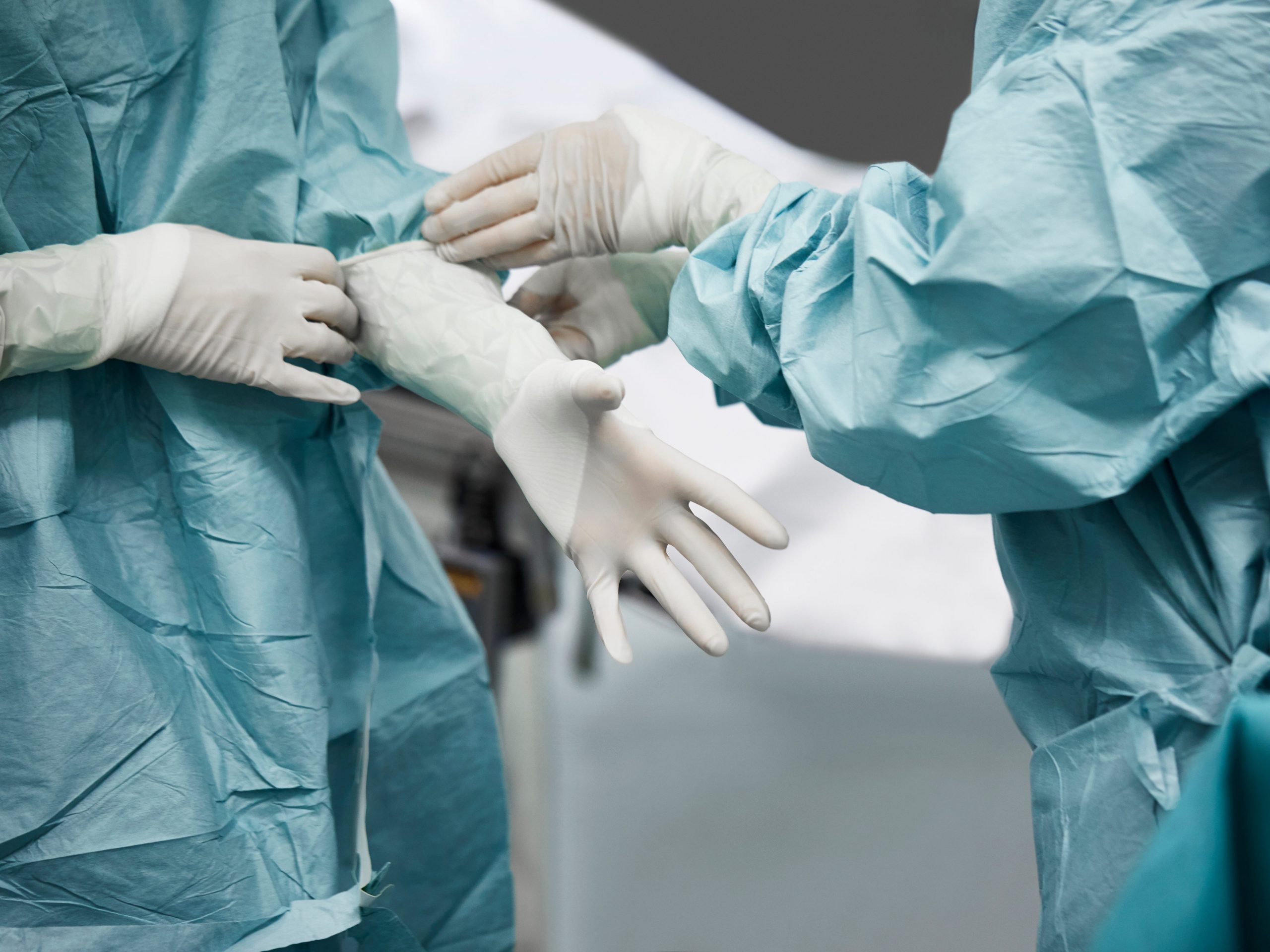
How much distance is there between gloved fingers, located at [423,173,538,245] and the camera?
74 centimetres

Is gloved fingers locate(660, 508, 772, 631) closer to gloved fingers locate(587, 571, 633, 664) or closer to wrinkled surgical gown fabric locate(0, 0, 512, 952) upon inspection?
gloved fingers locate(587, 571, 633, 664)

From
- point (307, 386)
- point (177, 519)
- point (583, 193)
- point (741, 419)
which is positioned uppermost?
point (583, 193)

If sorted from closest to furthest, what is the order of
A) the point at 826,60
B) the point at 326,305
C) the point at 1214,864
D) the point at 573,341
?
the point at 1214,864 → the point at 326,305 → the point at 573,341 → the point at 826,60

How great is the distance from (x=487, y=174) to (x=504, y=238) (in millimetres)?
51

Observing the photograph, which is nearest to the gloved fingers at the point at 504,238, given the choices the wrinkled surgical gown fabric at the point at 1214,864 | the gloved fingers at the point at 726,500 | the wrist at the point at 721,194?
the wrist at the point at 721,194

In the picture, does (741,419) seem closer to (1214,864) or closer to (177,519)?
(177,519)

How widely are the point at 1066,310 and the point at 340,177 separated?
0.52 meters

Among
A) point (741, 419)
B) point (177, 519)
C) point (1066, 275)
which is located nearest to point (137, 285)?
point (177, 519)

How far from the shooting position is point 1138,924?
430 mm

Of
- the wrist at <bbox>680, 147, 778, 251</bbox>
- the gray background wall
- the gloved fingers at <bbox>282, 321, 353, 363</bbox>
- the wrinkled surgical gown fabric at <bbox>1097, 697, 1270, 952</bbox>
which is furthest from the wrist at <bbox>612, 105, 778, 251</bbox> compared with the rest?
the gray background wall

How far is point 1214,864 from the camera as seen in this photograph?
44cm

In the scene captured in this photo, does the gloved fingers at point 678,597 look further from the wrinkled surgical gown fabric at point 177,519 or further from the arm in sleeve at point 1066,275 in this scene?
the wrinkled surgical gown fabric at point 177,519

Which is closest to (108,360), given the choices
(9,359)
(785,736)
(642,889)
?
(9,359)

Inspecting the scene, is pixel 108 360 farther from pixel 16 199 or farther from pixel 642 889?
pixel 642 889
